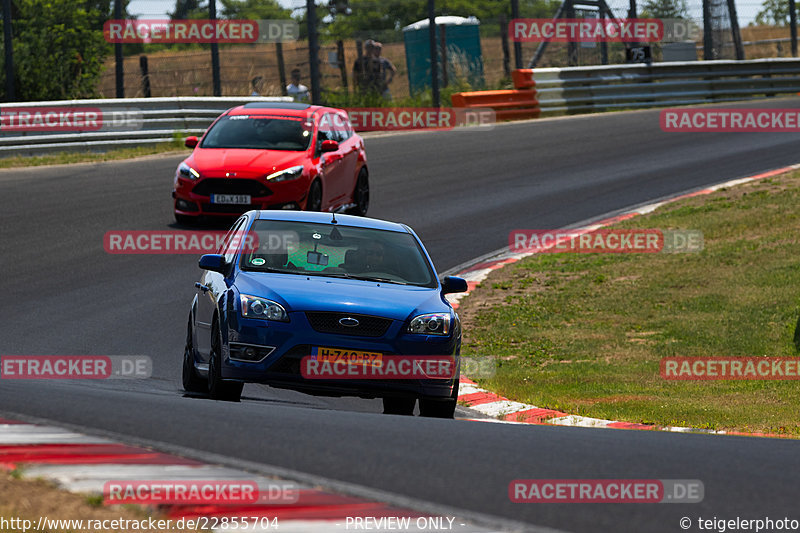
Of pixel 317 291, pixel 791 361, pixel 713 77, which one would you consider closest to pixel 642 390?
pixel 791 361

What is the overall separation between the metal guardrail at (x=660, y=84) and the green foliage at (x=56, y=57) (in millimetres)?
11580

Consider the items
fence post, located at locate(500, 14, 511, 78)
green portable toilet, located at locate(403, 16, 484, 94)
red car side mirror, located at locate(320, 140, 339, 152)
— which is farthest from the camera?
green portable toilet, located at locate(403, 16, 484, 94)

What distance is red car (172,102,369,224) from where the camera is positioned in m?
16.6

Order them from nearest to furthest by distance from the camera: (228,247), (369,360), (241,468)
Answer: (241,468) → (369,360) → (228,247)

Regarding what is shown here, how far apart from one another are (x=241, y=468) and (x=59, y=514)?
104 centimetres

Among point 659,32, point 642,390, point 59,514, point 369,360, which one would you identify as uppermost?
point 659,32

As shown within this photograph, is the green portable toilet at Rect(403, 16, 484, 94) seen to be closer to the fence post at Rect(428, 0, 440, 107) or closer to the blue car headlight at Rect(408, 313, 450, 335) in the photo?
the fence post at Rect(428, 0, 440, 107)

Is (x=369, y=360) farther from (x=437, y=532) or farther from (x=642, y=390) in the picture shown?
(x=437, y=532)

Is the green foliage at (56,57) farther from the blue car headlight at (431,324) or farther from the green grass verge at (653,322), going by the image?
the blue car headlight at (431,324)

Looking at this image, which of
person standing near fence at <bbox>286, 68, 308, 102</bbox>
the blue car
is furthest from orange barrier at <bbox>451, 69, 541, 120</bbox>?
the blue car

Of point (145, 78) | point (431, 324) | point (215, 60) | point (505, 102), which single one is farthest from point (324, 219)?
point (505, 102)

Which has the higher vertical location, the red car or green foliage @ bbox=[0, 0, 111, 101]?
green foliage @ bbox=[0, 0, 111, 101]

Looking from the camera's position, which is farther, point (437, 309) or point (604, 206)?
point (604, 206)

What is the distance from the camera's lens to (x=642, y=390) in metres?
11.0
